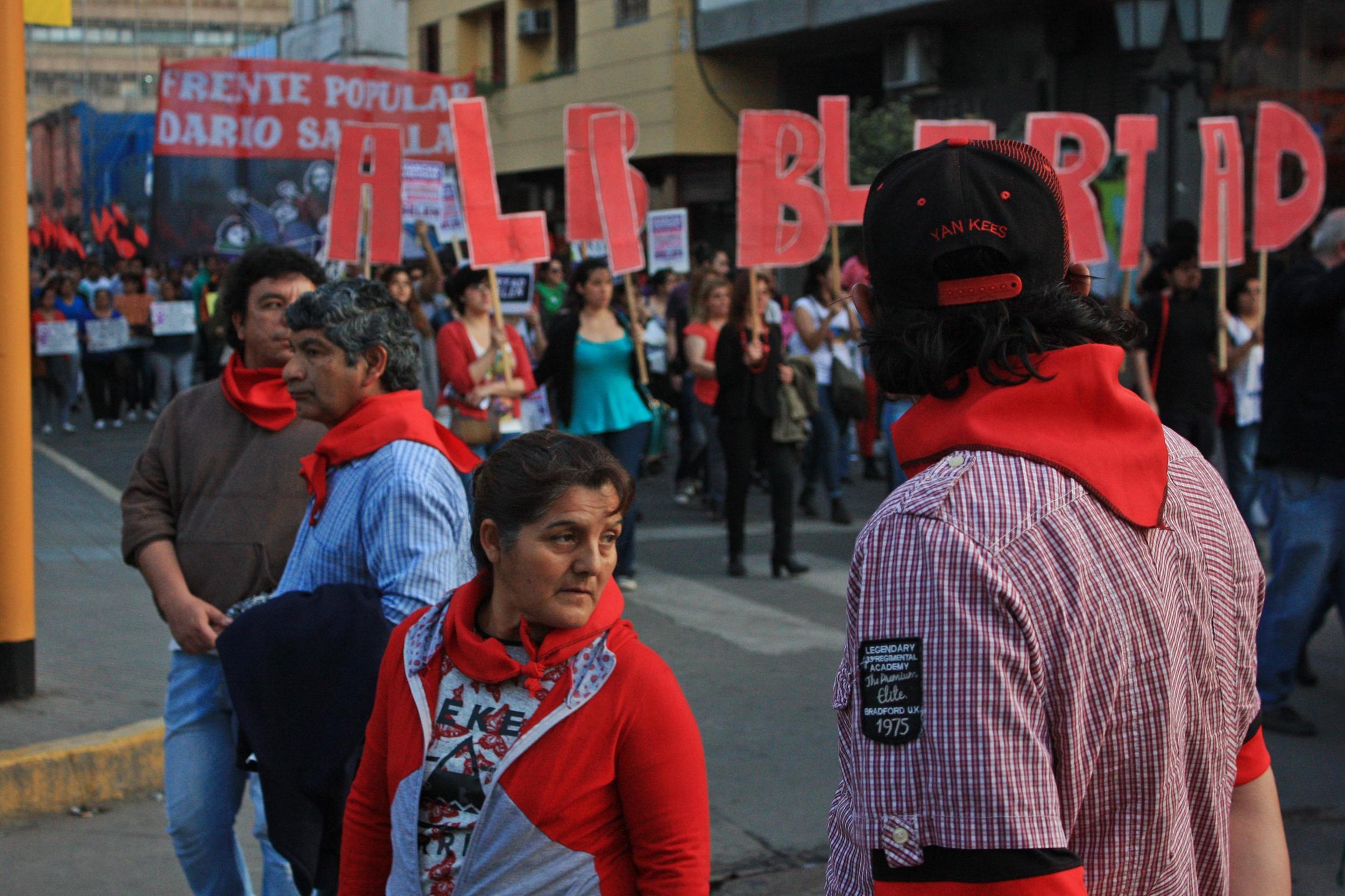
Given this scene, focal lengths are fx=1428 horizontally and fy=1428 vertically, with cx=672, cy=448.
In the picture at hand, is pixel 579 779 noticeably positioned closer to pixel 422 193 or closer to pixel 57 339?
pixel 422 193

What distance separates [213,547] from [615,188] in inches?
295

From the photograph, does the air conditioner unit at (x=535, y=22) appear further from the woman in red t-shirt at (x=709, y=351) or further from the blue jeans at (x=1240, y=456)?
the blue jeans at (x=1240, y=456)

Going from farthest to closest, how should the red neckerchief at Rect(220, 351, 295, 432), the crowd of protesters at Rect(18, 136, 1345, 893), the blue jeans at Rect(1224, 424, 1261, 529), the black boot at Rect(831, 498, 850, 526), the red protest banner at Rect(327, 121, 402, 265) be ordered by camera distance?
the black boot at Rect(831, 498, 850, 526) → the red protest banner at Rect(327, 121, 402, 265) → the blue jeans at Rect(1224, 424, 1261, 529) → the red neckerchief at Rect(220, 351, 295, 432) → the crowd of protesters at Rect(18, 136, 1345, 893)

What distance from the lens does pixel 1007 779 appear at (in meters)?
1.30

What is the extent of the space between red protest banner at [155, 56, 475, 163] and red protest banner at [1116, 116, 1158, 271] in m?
9.41

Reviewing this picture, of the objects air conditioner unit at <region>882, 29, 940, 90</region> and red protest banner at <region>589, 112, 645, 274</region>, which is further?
air conditioner unit at <region>882, 29, 940, 90</region>

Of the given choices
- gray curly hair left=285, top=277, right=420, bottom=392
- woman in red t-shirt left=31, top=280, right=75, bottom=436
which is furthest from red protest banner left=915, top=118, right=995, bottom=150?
woman in red t-shirt left=31, top=280, right=75, bottom=436

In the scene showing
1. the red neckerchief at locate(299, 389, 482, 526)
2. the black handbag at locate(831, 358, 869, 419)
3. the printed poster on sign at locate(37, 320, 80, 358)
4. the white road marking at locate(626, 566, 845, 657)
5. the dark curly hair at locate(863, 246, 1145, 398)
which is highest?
the dark curly hair at locate(863, 246, 1145, 398)

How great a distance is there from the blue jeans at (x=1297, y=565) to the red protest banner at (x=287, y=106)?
13.8 m

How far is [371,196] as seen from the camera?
1030 cm

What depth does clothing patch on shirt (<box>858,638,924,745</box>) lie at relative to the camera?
1.33 m

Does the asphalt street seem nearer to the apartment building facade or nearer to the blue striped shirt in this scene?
the blue striped shirt

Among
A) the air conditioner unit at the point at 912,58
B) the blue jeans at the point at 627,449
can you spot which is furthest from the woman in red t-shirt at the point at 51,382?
the air conditioner unit at the point at 912,58

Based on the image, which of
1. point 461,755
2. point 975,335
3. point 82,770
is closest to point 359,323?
point 461,755
